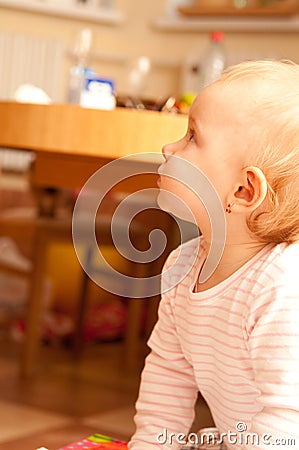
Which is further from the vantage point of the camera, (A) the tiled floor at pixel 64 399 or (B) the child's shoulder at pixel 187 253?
(A) the tiled floor at pixel 64 399

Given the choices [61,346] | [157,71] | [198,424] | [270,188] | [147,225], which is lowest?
[198,424]

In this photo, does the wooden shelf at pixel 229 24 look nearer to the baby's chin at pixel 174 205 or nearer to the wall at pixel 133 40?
the wall at pixel 133 40

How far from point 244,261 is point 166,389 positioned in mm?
222

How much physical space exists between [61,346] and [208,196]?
7.15ft

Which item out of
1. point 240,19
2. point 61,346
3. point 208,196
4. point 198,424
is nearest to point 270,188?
point 208,196

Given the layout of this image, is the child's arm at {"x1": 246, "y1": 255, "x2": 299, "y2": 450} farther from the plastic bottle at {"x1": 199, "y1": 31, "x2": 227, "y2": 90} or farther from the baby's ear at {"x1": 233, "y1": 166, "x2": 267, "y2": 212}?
the plastic bottle at {"x1": 199, "y1": 31, "x2": 227, "y2": 90}

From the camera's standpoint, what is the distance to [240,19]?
13.9 ft

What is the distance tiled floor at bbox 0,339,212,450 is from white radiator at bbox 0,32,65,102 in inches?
61.7

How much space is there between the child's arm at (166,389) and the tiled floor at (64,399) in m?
0.72

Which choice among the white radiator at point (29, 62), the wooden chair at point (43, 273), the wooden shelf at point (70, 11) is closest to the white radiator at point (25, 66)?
the white radiator at point (29, 62)

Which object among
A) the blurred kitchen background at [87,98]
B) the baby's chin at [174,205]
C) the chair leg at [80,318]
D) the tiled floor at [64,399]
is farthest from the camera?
the chair leg at [80,318]

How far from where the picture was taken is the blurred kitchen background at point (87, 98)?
226 cm

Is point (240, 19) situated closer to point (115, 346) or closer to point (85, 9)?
point (85, 9)

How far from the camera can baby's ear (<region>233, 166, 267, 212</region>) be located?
3.54 feet
